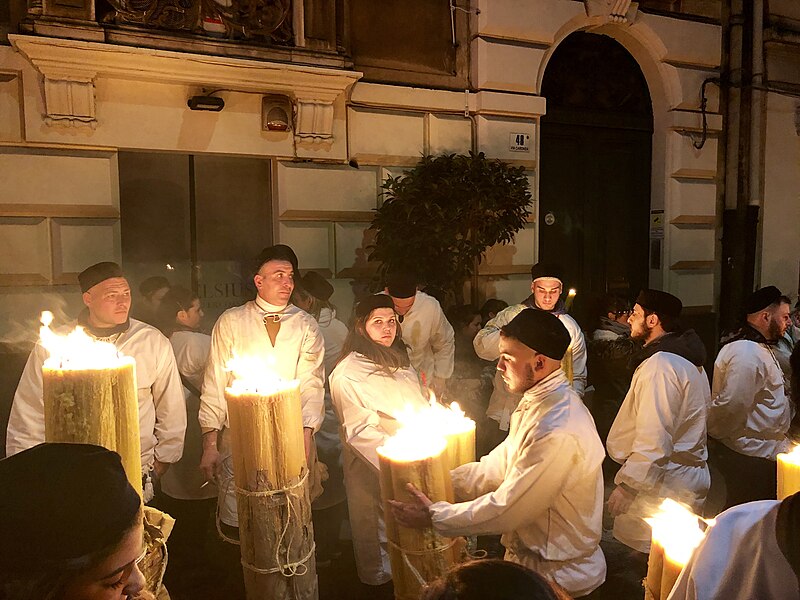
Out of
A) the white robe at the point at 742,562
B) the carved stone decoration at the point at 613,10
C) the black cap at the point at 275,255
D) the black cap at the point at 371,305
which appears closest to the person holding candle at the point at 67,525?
the white robe at the point at 742,562

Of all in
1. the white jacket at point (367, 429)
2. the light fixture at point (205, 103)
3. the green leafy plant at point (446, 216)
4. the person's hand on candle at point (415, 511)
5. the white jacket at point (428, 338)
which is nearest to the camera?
the person's hand on candle at point (415, 511)

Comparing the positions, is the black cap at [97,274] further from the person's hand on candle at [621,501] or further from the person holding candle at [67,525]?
the person's hand on candle at [621,501]

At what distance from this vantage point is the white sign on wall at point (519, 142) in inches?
342

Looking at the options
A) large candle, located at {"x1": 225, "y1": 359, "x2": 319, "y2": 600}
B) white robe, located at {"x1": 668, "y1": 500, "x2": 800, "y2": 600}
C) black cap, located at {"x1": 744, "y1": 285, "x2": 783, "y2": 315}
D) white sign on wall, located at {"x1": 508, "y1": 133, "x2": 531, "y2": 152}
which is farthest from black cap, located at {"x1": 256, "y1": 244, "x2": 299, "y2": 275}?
white sign on wall, located at {"x1": 508, "y1": 133, "x2": 531, "y2": 152}

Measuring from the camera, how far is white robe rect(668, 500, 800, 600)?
143 centimetres

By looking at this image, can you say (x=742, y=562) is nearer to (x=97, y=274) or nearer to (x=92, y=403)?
(x=92, y=403)

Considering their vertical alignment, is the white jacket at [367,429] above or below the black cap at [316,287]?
below

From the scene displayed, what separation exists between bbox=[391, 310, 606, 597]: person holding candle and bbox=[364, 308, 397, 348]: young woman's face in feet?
4.77

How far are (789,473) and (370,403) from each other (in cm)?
229

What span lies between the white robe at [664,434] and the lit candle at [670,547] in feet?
5.14

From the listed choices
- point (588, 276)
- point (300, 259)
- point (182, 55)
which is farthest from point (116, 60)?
point (588, 276)

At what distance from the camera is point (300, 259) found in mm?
7684

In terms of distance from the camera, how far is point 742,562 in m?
1.49

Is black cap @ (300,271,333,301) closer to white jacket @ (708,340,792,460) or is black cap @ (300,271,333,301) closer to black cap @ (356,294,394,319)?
black cap @ (356,294,394,319)
